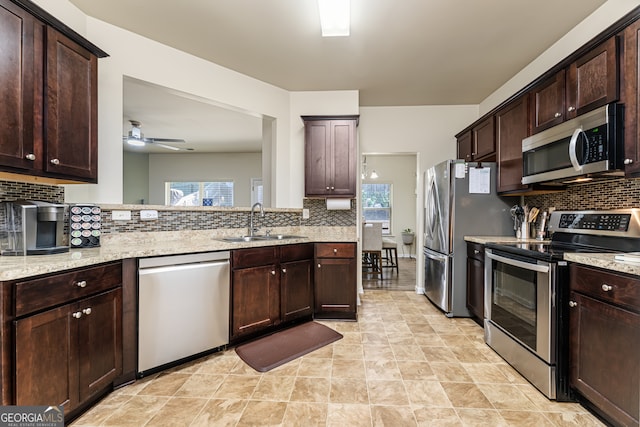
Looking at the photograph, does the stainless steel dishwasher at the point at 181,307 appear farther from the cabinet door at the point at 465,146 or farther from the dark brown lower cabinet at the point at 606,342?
the cabinet door at the point at 465,146

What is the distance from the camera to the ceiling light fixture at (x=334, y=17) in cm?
198

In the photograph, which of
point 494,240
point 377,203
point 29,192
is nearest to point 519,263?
point 494,240

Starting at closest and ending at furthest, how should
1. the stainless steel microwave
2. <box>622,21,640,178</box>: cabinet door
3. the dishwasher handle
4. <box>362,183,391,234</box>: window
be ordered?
<box>622,21,640,178</box>: cabinet door → the stainless steel microwave → the dishwasher handle → <box>362,183,391,234</box>: window

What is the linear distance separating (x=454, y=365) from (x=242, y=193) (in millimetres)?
6353

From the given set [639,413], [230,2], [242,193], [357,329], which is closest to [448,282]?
[357,329]

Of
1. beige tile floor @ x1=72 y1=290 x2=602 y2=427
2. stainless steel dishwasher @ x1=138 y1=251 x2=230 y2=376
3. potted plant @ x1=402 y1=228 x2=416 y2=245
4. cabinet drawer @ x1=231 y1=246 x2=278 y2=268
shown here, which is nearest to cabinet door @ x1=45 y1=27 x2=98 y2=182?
stainless steel dishwasher @ x1=138 y1=251 x2=230 y2=376

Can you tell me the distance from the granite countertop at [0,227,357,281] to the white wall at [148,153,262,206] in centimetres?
447

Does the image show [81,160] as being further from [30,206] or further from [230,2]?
[230,2]

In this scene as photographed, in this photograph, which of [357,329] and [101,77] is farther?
[357,329]

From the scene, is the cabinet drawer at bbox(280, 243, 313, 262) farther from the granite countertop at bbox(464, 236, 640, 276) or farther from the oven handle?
the granite countertop at bbox(464, 236, 640, 276)

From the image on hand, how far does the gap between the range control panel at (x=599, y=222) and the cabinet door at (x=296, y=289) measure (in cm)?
221

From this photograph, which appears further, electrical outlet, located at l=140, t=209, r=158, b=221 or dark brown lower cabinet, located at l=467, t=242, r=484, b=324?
dark brown lower cabinet, located at l=467, t=242, r=484, b=324

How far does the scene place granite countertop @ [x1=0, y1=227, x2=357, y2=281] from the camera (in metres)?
1.36

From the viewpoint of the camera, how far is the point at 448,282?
320cm
